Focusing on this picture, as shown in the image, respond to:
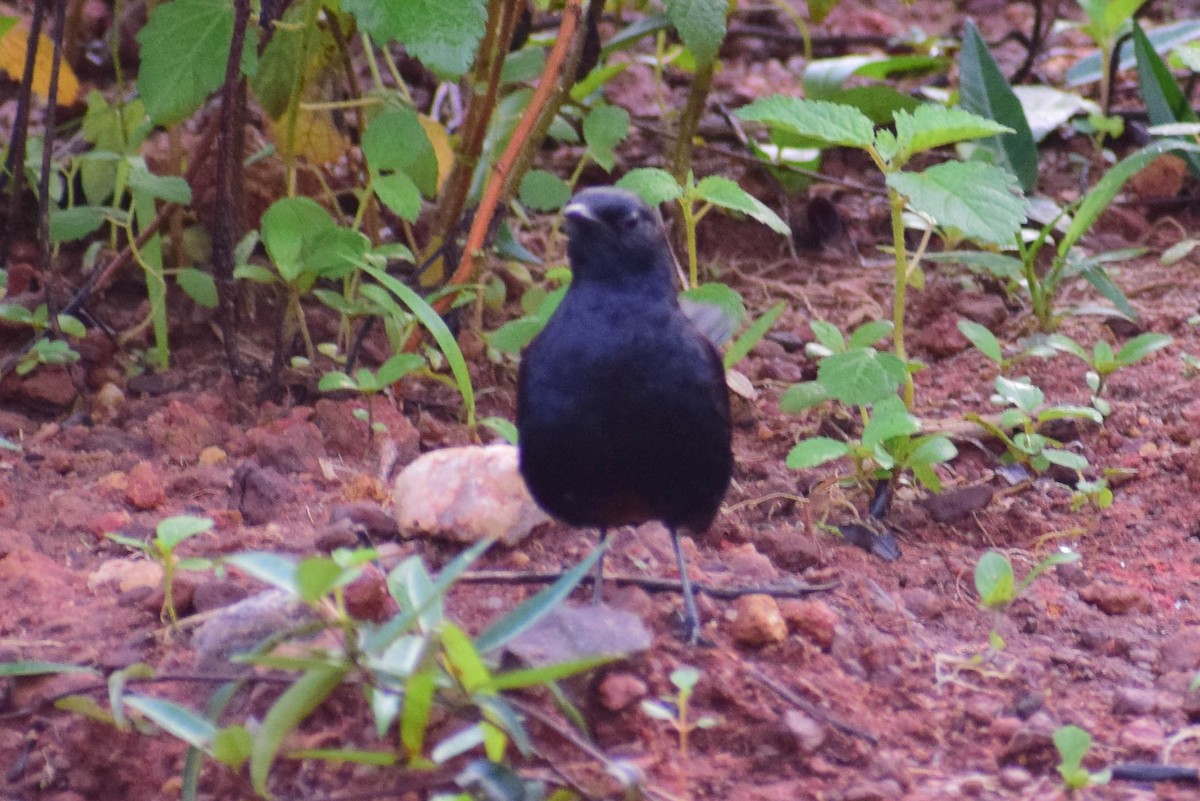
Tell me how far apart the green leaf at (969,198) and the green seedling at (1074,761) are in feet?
3.86

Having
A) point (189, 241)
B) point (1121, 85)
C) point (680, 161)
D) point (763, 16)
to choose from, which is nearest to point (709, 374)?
point (680, 161)

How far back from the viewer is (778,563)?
3.13 m

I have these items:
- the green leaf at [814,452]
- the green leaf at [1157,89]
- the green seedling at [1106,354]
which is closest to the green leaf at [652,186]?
the green leaf at [814,452]

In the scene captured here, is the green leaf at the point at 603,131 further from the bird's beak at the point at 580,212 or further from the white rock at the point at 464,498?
the white rock at the point at 464,498

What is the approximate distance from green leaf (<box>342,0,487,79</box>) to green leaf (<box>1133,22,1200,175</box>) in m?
2.96

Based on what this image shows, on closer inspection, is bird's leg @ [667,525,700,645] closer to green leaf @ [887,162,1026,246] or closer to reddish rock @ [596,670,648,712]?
reddish rock @ [596,670,648,712]

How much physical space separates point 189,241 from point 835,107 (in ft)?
6.95

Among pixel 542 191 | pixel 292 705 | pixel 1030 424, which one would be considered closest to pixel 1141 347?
pixel 1030 424

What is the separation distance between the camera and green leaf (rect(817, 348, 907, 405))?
3102mm

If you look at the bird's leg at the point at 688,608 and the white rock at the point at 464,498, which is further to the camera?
the white rock at the point at 464,498

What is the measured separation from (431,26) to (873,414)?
1365 mm

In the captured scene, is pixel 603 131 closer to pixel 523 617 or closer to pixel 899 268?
pixel 899 268

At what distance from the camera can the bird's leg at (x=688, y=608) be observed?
8.46ft

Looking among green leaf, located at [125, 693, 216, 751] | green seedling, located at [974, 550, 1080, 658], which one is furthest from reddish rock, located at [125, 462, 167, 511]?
green seedling, located at [974, 550, 1080, 658]
